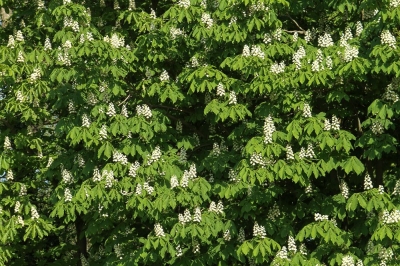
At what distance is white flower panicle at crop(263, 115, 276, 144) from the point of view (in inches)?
397

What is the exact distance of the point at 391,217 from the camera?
9859 millimetres

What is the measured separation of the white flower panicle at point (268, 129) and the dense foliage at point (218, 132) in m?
0.02

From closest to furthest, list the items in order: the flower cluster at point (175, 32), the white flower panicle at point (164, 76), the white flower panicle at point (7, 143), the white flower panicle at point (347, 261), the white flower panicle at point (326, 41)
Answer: the white flower panicle at point (347, 261), the white flower panicle at point (326, 41), the white flower panicle at point (164, 76), the flower cluster at point (175, 32), the white flower panicle at point (7, 143)

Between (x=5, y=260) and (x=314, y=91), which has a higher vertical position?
(x=314, y=91)

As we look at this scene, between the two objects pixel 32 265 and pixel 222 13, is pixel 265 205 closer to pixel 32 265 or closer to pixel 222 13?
pixel 222 13

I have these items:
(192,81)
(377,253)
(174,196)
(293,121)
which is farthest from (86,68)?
(377,253)

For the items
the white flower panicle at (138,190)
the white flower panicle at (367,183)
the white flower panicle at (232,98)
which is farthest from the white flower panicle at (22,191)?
the white flower panicle at (367,183)

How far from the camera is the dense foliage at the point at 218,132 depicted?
10.2m

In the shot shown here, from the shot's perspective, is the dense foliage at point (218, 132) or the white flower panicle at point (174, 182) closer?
the dense foliage at point (218, 132)

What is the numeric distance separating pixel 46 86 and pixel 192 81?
2.23 m

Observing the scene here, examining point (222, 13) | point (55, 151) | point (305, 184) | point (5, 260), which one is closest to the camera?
point (305, 184)

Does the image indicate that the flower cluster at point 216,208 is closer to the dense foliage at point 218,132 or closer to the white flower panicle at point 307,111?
the dense foliage at point 218,132

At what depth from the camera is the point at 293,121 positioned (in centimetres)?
1021

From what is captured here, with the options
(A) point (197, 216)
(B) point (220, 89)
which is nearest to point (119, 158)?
(A) point (197, 216)
